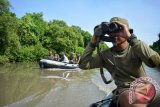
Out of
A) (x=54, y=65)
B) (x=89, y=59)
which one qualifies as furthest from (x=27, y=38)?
(x=89, y=59)

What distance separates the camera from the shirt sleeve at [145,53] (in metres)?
3.58

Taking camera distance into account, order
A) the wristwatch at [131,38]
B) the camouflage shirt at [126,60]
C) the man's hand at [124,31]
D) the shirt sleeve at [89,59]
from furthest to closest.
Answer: the shirt sleeve at [89,59], the man's hand at [124,31], the wristwatch at [131,38], the camouflage shirt at [126,60]

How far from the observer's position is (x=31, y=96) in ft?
38.0

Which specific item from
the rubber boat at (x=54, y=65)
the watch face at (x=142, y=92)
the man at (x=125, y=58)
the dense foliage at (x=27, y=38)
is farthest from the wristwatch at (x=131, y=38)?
the dense foliage at (x=27, y=38)

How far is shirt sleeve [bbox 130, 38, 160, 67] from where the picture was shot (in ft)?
11.7

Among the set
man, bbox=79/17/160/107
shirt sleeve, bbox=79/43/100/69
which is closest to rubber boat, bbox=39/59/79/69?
shirt sleeve, bbox=79/43/100/69

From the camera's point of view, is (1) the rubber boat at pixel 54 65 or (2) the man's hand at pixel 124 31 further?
(1) the rubber boat at pixel 54 65

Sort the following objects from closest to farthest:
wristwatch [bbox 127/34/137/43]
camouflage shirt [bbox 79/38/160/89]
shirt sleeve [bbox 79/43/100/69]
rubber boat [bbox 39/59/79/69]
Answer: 1. camouflage shirt [bbox 79/38/160/89]
2. wristwatch [bbox 127/34/137/43]
3. shirt sleeve [bbox 79/43/100/69]
4. rubber boat [bbox 39/59/79/69]

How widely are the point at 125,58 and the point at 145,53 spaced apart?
1.39 feet

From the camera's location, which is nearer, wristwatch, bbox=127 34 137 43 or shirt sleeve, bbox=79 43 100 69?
wristwatch, bbox=127 34 137 43

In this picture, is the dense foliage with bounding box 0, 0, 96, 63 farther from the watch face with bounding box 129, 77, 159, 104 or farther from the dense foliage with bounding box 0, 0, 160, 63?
the watch face with bounding box 129, 77, 159, 104

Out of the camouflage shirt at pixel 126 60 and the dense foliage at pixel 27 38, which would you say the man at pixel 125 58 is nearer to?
the camouflage shirt at pixel 126 60

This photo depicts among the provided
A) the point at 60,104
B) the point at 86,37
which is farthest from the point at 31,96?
the point at 86,37

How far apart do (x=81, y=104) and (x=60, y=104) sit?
2.22ft
